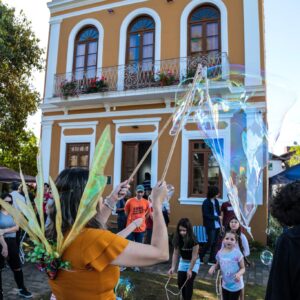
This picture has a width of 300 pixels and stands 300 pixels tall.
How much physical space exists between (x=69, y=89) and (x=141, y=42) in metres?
3.33

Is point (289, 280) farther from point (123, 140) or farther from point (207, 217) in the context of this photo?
point (123, 140)

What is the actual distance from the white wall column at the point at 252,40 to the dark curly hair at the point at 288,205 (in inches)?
349

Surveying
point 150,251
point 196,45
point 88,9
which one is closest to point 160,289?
point 150,251

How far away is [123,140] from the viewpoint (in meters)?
11.9

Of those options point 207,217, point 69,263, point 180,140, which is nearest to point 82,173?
point 69,263

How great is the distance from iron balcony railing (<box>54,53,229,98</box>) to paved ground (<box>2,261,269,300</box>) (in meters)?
5.82

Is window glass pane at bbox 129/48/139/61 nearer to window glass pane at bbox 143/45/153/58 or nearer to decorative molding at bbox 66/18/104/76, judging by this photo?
window glass pane at bbox 143/45/153/58

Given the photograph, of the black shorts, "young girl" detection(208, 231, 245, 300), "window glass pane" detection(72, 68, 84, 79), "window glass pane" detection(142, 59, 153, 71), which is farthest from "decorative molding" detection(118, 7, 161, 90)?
"young girl" detection(208, 231, 245, 300)

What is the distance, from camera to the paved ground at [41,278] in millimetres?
5541

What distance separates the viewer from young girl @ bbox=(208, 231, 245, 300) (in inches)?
A: 160

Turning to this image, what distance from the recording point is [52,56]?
13.7 meters

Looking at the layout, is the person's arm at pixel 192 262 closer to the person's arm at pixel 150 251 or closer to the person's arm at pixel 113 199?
the person's arm at pixel 113 199

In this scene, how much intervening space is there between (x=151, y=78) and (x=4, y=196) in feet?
23.7

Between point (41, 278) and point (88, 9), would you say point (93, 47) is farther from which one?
point (41, 278)
